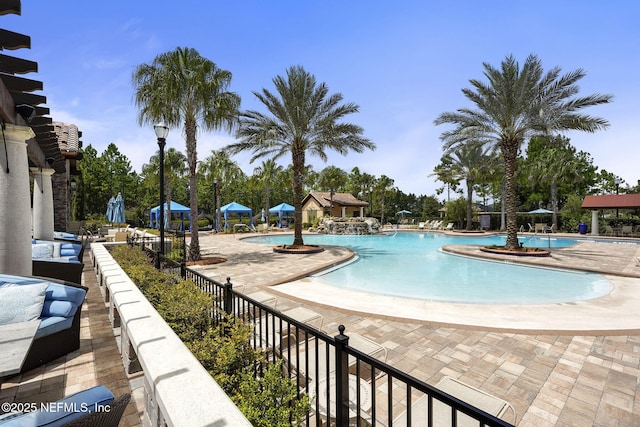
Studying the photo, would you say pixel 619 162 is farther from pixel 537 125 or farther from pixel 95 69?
pixel 95 69

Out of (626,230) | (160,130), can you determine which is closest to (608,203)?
(626,230)

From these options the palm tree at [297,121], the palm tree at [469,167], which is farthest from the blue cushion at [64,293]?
the palm tree at [469,167]

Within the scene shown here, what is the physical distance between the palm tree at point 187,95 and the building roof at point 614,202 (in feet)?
107

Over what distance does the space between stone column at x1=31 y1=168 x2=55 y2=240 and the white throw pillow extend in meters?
9.22

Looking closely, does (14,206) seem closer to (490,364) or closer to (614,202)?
(490,364)

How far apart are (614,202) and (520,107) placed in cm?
2047

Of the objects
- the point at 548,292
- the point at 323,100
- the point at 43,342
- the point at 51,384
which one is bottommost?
the point at 548,292

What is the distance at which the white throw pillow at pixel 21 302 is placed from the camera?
11.8ft

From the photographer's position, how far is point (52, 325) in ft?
12.7

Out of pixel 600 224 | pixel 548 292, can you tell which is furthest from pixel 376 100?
pixel 600 224

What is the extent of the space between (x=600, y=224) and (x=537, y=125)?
22019mm

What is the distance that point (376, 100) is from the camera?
1731cm

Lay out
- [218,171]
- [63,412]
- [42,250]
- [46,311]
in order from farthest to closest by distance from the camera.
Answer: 1. [218,171]
2. [42,250]
3. [46,311]
4. [63,412]

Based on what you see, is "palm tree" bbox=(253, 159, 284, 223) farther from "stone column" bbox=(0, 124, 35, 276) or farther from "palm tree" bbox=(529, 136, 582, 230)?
"palm tree" bbox=(529, 136, 582, 230)
